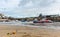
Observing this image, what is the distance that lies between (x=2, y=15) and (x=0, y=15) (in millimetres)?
4666

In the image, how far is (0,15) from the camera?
381 feet

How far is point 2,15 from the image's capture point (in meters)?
121

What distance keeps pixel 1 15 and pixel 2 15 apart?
9.66ft

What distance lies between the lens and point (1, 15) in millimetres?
117938

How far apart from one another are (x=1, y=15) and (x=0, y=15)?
5.69 feet
